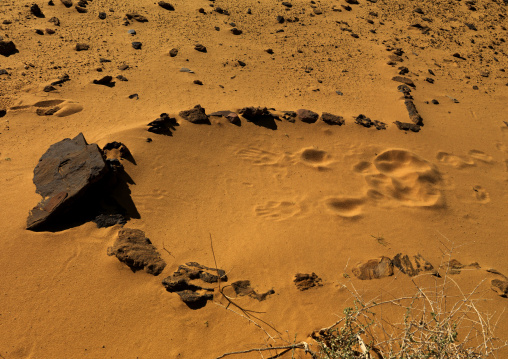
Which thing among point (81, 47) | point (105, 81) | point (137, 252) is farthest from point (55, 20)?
point (137, 252)

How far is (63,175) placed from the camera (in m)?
3.69

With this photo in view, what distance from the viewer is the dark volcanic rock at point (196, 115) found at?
4891mm

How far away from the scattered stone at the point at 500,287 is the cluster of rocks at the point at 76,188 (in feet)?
11.5

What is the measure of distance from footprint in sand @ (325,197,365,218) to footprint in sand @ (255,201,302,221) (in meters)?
0.38

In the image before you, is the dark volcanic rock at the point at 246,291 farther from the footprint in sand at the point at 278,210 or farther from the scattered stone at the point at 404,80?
the scattered stone at the point at 404,80

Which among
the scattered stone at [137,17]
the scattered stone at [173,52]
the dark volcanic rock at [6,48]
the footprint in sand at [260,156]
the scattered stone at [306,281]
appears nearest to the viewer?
the scattered stone at [306,281]

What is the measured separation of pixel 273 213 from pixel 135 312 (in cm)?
168

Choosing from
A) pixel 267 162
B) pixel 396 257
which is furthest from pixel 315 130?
pixel 396 257

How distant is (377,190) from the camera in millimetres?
4387

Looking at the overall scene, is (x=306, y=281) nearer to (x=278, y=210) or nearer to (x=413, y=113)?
(x=278, y=210)

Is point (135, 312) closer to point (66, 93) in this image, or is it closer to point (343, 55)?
point (66, 93)

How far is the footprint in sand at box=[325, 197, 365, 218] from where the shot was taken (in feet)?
13.2

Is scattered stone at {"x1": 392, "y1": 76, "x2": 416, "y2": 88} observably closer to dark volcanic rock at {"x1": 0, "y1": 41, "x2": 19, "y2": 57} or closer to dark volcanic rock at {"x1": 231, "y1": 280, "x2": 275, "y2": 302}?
dark volcanic rock at {"x1": 231, "y1": 280, "x2": 275, "y2": 302}

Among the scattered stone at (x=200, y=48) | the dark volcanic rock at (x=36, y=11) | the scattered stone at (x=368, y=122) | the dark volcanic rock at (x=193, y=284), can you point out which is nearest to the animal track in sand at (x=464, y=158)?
the scattered stone at (x=368, y=122)
